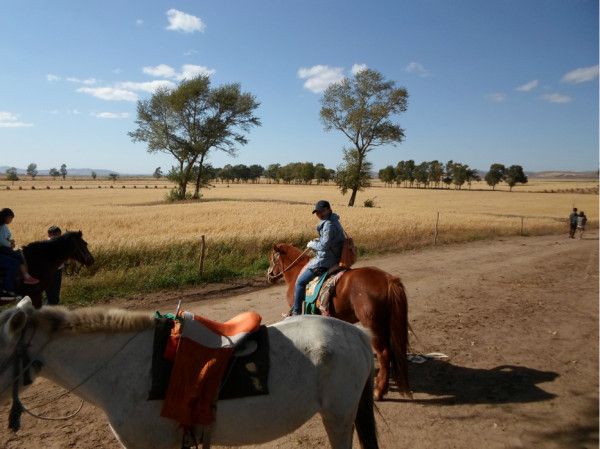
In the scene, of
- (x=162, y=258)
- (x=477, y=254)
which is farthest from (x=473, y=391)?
(x=477, y=254)

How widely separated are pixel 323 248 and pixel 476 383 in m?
3.05

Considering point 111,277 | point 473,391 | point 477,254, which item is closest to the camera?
point 473,391

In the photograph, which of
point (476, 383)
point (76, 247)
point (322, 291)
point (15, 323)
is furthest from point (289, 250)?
point (15, 323)

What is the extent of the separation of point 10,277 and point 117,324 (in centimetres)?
621

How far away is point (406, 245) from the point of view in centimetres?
1889

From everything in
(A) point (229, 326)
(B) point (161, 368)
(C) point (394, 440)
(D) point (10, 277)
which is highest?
(A) point (229, 326)

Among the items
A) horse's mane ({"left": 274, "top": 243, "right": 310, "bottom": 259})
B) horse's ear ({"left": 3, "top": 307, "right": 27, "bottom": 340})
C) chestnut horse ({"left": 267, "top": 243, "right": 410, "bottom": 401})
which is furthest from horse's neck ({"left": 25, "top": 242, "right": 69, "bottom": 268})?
horse's ear ({"left": 3, "top": 307, "right": 27, "bottom": 340})

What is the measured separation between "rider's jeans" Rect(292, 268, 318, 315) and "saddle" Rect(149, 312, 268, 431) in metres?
3.65

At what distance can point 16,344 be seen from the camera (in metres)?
2.51

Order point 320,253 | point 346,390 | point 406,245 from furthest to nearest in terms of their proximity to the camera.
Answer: point 406,245 < point 320,253 < point 346,390

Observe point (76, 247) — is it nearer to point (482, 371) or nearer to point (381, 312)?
point (381, 312)

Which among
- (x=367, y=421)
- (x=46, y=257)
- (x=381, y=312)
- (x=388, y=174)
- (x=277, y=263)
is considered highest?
(x=388, y=174)

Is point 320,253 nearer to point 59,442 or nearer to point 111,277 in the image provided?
point 59,442

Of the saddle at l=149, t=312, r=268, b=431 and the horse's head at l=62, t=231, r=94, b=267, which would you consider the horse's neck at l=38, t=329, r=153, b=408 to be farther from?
the horse's head at l=62, t=231, r=94, b=267
